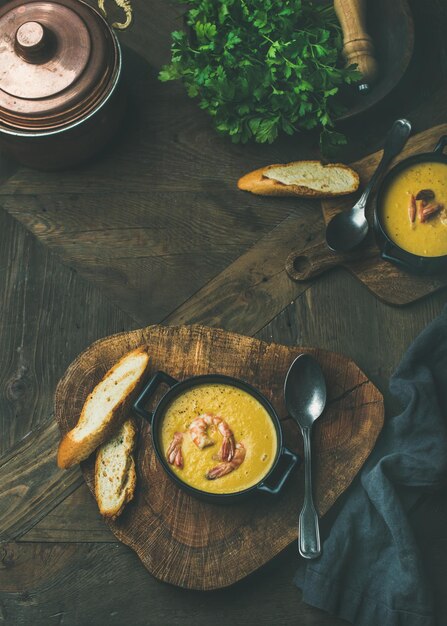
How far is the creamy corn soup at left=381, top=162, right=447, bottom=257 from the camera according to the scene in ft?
7.85

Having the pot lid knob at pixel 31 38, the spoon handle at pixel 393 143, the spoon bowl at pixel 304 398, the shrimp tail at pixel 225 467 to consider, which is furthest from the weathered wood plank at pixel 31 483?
the spoon handle at pixel 393 143

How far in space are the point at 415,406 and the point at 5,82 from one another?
1.50 meters

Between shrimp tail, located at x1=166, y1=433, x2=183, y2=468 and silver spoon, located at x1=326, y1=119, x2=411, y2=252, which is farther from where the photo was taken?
silver spoon, located at x1=326, y1=119, x2=411, y2=252

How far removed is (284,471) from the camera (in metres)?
2.20

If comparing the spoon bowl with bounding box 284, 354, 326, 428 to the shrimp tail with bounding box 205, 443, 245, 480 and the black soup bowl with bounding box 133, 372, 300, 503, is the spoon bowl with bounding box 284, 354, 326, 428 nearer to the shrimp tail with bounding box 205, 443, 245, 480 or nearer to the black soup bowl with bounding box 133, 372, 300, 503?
the black soup bowl with bounding box 133, 372, 300, 503

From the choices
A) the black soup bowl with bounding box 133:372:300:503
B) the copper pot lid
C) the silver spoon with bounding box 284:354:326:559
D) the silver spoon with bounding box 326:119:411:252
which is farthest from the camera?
the silver spoon with bounding box 326:119:411:252

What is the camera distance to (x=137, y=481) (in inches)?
87.4

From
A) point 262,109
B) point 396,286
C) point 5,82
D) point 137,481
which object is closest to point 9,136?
point 5,82

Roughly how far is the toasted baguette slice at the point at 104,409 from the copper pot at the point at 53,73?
0.71m

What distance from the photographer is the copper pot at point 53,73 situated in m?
2.32

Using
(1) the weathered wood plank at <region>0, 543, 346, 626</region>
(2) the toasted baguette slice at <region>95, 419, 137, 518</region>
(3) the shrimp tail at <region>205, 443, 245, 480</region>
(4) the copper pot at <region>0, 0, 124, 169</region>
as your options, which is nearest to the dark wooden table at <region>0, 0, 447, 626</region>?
(1) the weathered wood plank at <region>0, 543, 346, 626</region>

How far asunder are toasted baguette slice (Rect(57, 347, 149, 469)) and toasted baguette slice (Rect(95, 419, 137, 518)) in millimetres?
30

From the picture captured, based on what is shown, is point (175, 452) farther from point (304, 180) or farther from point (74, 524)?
point (304, 180)

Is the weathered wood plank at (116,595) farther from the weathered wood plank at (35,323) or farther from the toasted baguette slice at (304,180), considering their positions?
the toasted baguette slice at (304,180)
